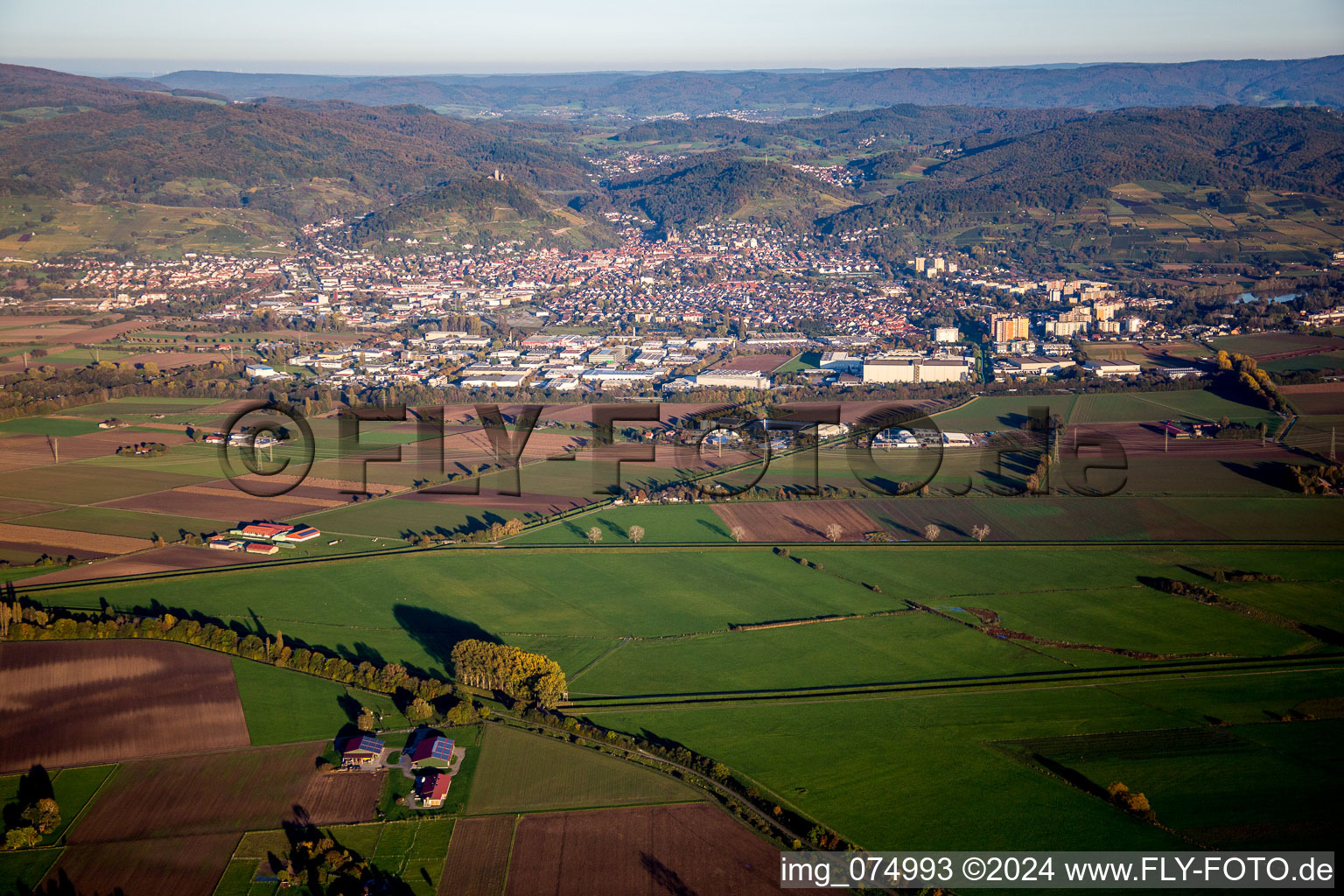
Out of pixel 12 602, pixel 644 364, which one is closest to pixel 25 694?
pixel 12 602

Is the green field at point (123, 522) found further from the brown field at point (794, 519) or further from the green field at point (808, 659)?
the brown field at point (794, 519)

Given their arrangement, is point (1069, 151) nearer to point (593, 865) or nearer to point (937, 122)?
point (937, 122)

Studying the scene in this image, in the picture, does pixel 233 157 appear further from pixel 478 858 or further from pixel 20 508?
pixel 478 858

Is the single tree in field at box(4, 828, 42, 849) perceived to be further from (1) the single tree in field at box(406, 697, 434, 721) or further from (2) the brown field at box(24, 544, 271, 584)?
(2) the brown field at box(24, 544, 271, 584)

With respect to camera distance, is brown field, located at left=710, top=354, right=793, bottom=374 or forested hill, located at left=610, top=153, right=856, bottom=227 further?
forested hill, located at left=610, top=153, right=856, bottom=227

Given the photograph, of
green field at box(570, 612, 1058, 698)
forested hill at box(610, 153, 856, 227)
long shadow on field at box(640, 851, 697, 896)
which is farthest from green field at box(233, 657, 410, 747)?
forested hill at box(610, 153, 856, 227)

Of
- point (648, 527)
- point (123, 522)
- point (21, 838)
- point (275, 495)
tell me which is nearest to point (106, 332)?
point (275, 495)
